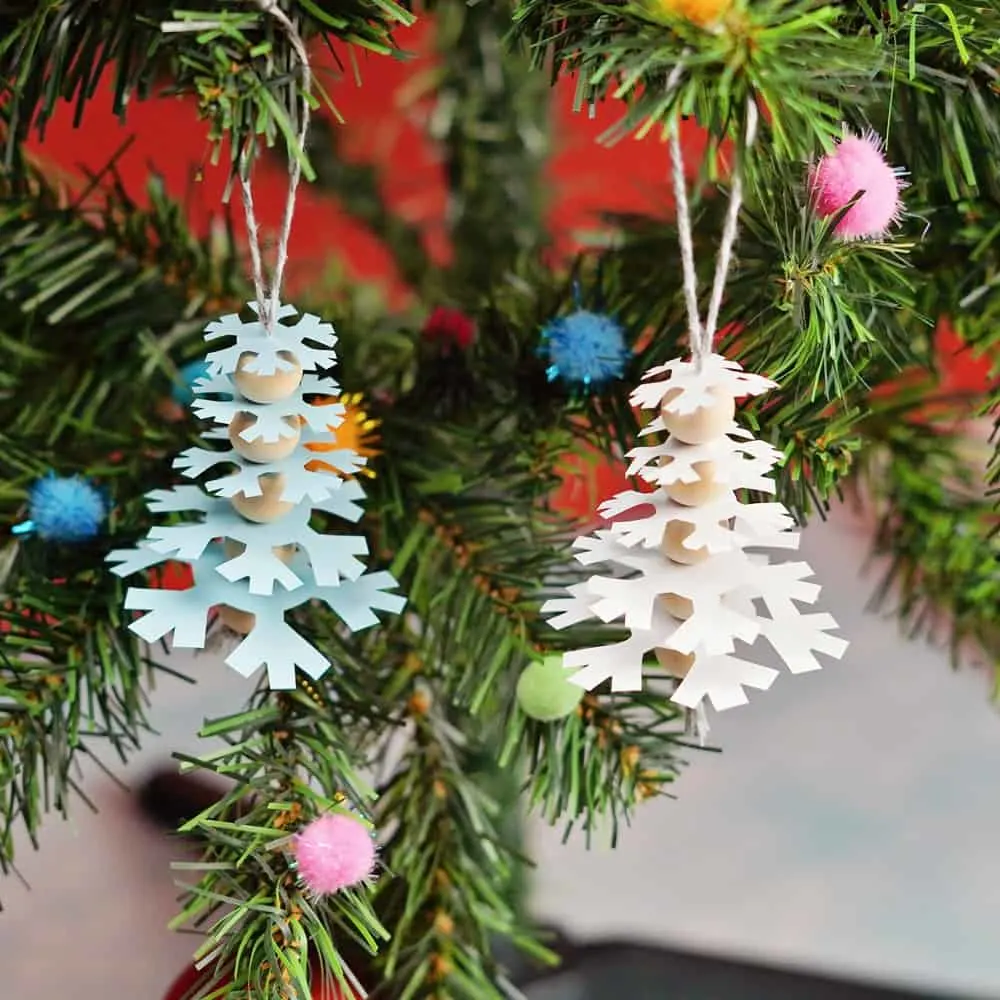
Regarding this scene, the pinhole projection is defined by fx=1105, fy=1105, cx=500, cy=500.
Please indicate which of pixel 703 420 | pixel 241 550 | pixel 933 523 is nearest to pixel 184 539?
pixel 241 550

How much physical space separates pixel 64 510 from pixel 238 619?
0.23 feet

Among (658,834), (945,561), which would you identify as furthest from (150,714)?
(945,561)

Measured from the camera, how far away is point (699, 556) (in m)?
0.24

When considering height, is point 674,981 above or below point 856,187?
below

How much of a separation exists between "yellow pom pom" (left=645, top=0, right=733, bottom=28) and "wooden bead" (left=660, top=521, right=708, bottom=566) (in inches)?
3.8

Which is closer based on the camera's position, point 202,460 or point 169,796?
point 202,460

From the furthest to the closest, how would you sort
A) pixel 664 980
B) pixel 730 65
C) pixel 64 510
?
pixel 664 980 → pixel 64 510 → pixel 730 65

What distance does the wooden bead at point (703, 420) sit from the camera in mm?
223

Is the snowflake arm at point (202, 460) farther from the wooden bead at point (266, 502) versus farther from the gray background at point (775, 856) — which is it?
the gray background at point (775, 856)

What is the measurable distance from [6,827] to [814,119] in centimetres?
24

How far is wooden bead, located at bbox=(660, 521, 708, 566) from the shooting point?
0.23 meters

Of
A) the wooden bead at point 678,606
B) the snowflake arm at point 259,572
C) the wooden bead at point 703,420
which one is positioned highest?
the wooden bead at point 703,420

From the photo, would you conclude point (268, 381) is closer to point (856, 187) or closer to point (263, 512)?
point (263, 512)

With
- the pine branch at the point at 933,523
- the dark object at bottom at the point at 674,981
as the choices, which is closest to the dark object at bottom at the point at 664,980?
the dark object at bottom at the point at 674,981
